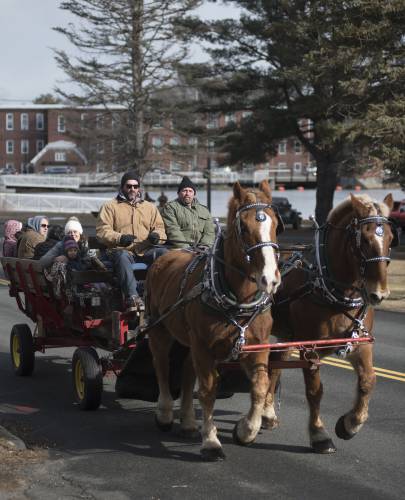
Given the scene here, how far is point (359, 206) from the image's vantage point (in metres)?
6.92

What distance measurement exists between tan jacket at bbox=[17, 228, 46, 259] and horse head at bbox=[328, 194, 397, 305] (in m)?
6.06

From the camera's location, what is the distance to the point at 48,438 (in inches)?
316

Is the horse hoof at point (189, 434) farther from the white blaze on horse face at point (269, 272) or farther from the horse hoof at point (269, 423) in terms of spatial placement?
the white blaze on horse face at point (269, 272)

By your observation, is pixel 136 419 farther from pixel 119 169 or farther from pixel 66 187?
pixel 66 187

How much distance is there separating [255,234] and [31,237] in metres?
6.40

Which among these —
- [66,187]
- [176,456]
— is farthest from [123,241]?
[66,187]

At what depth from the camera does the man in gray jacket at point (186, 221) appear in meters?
9.83

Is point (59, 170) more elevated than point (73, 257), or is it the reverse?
point (59, 170)

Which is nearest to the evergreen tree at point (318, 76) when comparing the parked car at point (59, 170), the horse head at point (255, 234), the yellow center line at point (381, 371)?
the yellow center line at point (381, 371)

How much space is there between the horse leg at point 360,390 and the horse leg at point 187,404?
4.75 feet

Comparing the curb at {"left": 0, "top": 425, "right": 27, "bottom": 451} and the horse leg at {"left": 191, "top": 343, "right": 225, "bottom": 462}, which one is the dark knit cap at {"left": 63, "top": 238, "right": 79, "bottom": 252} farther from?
the horse leg at {"left": 191, "top": 343, "right": 225, "bottom": 462}

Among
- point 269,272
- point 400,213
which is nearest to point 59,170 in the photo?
point 400,213

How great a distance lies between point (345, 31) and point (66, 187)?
234 ft

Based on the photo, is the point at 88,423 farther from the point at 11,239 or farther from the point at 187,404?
the point at 11,239
